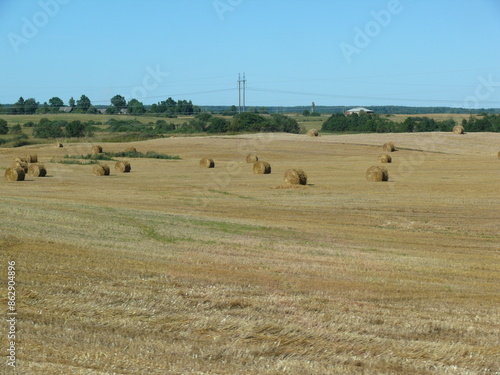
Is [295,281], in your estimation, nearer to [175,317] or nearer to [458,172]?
[175,317]

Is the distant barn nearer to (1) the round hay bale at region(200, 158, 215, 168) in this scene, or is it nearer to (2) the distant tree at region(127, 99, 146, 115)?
(2) the distant tree at region(127, 99, 146, 115)

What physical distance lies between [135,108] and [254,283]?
139 metres

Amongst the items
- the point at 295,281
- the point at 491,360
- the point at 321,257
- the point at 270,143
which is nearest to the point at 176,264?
the point at 295,281

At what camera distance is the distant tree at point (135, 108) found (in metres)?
145

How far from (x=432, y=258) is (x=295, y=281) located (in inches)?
202

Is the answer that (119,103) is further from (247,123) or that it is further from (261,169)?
(261,169)

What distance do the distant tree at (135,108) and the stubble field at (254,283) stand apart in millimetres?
117276

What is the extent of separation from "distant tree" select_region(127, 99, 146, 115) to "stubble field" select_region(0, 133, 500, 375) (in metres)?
117

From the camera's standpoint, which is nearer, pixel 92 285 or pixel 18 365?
pixel 18 365

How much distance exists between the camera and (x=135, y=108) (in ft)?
481

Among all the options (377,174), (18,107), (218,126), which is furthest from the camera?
(18,107)

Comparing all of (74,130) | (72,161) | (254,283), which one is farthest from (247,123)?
(254,283)

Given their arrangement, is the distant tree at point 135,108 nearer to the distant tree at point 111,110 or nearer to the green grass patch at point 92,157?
the distant tree at point 111,110

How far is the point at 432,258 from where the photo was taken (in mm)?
15617
